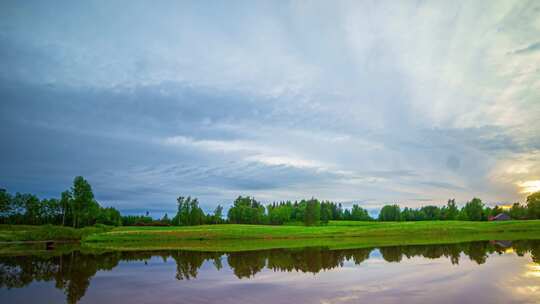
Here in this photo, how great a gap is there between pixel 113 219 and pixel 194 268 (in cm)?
10304

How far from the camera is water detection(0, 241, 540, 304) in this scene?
1723 centimetres

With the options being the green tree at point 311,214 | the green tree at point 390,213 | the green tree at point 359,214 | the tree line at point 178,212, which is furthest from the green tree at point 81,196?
the green tree at point 390,213

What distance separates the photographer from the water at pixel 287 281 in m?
17.2

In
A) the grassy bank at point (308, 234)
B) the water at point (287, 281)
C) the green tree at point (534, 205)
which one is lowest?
the grassy bank at point (308, 234)

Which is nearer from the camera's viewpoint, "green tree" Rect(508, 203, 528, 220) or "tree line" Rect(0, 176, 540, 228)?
"tree line" Rect(0, 176, 540, 228)

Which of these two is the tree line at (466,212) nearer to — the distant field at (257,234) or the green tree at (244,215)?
the distant field at (257,234)

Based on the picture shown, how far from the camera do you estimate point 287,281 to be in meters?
21.9

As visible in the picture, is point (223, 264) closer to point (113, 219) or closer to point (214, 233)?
point (214, 233)

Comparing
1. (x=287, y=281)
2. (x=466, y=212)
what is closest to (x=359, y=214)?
(x=466, y=212)

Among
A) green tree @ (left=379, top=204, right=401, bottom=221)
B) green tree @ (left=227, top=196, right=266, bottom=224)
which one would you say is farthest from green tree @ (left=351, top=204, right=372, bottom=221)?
green tree @ (left=227, top=196, right=266, bottom=224)

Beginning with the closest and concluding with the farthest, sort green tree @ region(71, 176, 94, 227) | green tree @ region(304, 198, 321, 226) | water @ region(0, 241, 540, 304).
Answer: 1. water @ region(0, 241, 540, 304)
2. green tree @ region(71, 176, 94, 227)
3. green tree @ region(304, 198, 321, 226)

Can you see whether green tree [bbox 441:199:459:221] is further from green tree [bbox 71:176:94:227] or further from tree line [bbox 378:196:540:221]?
green tree [bbox 71:176:94:227]

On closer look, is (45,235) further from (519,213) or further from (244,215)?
(519,213)

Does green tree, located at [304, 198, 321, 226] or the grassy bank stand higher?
green tree, located at [304, 198, 321, 226]
